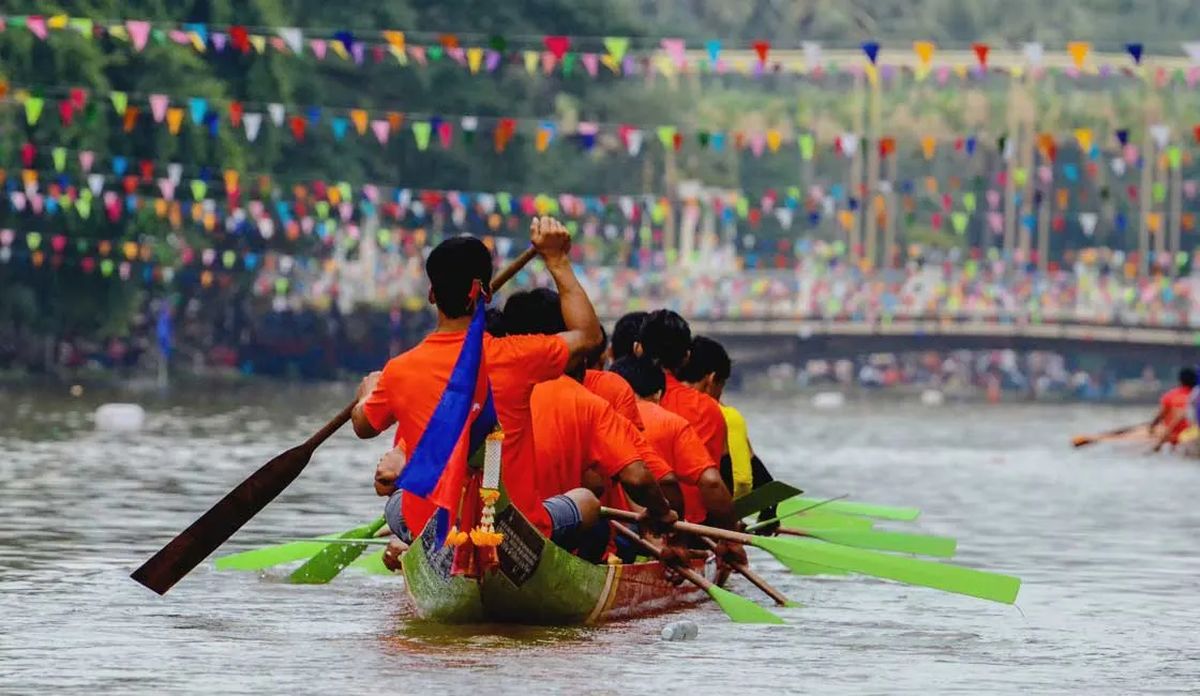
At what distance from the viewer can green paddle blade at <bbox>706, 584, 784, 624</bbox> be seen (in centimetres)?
1489

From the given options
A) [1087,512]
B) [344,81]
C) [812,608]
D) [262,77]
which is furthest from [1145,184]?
[812,608]

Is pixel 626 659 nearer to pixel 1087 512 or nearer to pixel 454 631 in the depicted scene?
pixel 454 631

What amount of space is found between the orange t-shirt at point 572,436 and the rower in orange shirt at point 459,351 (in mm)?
446

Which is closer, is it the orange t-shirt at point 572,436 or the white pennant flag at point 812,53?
the orange t-shirt at point 572,436

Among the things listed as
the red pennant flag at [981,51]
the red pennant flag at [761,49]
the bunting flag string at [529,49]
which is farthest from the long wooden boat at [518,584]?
the red pennant flag at [981,51]

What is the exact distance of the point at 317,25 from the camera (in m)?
64.1

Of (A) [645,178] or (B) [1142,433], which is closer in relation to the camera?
(B) [1142,433]

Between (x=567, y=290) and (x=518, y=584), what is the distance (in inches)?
60.2

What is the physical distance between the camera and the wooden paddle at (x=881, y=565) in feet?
47.2

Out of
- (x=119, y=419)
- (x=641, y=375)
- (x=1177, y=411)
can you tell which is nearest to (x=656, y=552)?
(x=641, y=375)

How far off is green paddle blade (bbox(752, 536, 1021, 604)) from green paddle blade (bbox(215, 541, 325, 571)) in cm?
291

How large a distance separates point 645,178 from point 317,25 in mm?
24889

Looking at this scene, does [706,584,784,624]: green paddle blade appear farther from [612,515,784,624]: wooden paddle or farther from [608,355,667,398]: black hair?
[608,355,667,398]: black hair

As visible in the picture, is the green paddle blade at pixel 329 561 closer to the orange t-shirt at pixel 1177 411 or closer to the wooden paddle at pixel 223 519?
the wooden paddle at pixel 223 519
